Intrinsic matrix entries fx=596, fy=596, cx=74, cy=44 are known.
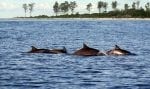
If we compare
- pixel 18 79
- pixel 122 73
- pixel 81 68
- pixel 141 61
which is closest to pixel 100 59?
pixel 141 61

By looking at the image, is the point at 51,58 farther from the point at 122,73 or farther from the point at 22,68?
the point at 122,73

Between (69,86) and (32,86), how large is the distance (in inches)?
77.9

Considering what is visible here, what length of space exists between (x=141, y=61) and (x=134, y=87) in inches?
584

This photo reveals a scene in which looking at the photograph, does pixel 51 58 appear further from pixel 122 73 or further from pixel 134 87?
pixel 134 87

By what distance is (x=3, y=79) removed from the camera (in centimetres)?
3462

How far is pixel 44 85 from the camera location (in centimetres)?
3225

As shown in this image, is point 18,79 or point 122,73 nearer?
point 18,79

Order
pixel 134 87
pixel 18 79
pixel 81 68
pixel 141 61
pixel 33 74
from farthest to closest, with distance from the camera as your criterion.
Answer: pixel 141 61 < pixel 81 68 < pixel 33 74 < pixel 18 79 < pixel 134 87

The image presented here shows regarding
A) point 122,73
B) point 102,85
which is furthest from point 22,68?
point 102,85

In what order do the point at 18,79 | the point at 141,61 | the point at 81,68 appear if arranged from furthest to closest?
the point at 141,61, the point at 81,68, the point at 18,79

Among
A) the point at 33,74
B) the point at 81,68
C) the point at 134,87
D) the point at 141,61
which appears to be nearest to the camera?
the point at 134,87

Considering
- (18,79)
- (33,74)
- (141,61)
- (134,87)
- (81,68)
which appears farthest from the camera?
(141,61)

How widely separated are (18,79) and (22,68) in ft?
20.6

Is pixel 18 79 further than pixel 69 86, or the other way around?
pixel 18 79
